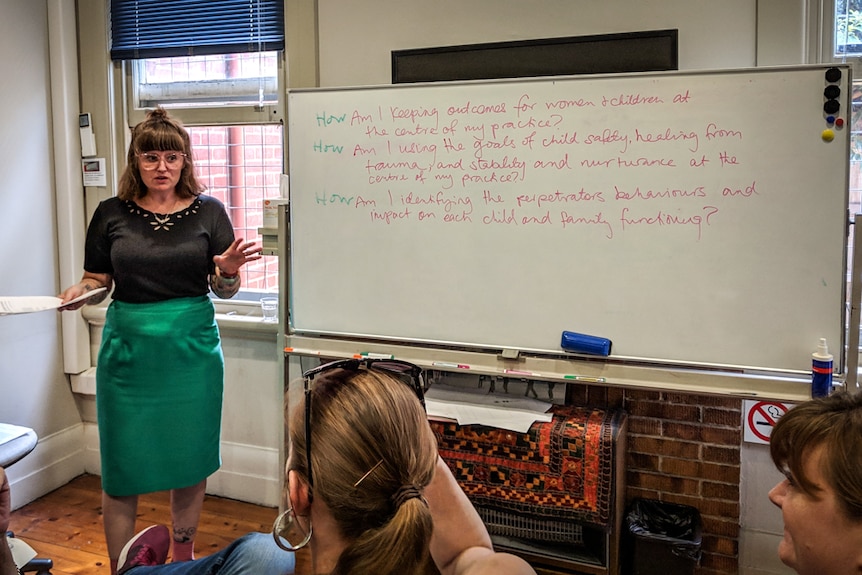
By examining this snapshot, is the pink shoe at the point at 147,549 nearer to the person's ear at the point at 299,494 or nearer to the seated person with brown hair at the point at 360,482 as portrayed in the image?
the seated person with brown hair at the point at 360,482

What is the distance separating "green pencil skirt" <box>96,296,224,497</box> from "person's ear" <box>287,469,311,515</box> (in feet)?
4.36

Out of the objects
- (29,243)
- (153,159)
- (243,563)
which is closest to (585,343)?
(243,563)

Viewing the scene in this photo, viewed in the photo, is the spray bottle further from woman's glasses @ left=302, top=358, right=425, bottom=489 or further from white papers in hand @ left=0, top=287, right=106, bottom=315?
white papers in hand @ left=0, top=287, right=106, bottom=315

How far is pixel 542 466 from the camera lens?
200 centimetres

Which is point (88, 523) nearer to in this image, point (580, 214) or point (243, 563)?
point (243, 563)

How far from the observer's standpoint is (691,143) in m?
1.88

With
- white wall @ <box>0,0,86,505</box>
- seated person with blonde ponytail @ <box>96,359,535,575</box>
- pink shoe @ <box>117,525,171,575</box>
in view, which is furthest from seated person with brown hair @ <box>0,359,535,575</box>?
white wall @ <box>0,0,86,505</box>

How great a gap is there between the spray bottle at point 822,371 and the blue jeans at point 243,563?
1393 millimetres

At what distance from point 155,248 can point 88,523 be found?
4.30 ft

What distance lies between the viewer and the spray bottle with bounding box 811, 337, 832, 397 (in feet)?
5.67

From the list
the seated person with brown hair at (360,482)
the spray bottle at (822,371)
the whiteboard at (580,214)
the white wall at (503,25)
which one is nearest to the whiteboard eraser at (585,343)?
the whiteboard at (580,214)

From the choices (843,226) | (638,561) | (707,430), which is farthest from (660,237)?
(638,561)

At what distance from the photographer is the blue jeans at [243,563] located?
1.00 metres

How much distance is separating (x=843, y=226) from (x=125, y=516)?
222 centimetres
